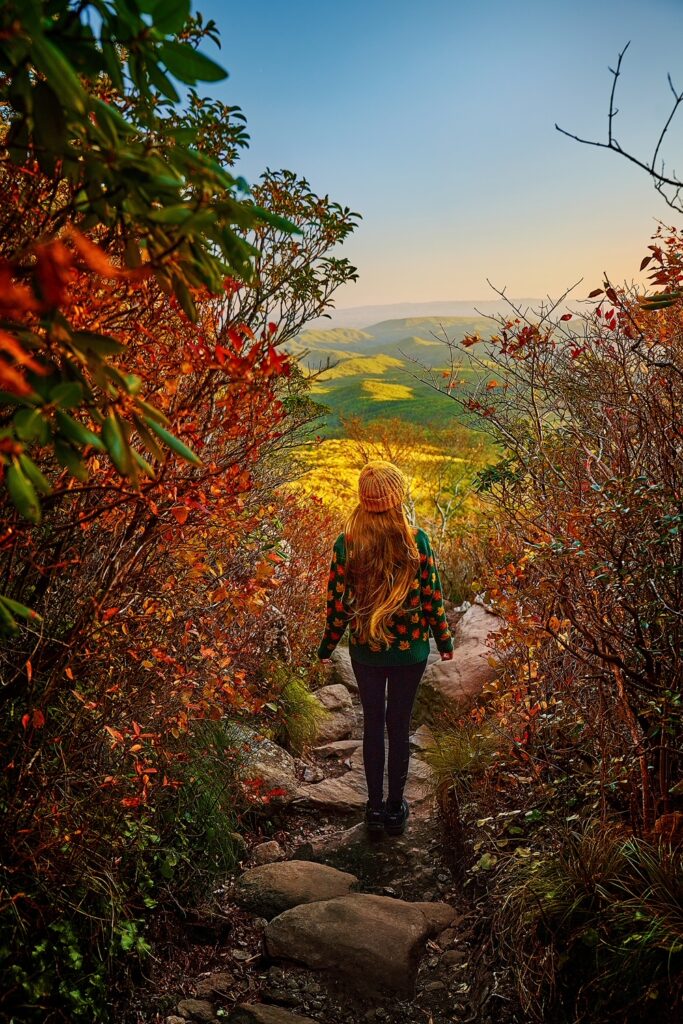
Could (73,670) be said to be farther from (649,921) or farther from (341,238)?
(341,238)

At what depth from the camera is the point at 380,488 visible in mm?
4371

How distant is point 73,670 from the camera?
3047 mm

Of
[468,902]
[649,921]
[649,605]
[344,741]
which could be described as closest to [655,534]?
[649,605]

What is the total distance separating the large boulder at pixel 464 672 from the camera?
21.5ft

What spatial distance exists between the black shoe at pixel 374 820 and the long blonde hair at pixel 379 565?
117 centimetres

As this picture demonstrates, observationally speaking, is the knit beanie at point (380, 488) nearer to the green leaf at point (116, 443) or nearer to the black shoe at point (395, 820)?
the black shoe at point (395, 820)

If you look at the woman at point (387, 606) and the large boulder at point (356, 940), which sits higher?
the woman at point (387, 606)

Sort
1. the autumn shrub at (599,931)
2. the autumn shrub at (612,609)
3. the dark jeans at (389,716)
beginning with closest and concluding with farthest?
the autumn shrub at (599,931) < the autumn shrub at (612,609) < the dark jeans at (389,716)

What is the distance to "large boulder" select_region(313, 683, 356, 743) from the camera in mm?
6473

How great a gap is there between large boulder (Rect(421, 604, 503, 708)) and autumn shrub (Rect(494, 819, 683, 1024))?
3.30 metres

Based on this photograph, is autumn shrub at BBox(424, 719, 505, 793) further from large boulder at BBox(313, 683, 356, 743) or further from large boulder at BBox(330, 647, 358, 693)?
large boulder at BBox(330, 647, 358, 693)

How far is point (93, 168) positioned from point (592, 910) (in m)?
2.92

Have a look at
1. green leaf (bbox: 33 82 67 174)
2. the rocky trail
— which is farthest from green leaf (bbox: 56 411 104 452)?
the rocky trail

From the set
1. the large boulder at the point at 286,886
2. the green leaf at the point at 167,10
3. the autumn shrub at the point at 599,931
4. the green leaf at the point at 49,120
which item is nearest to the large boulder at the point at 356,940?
the large boulder at the point at 286,886
